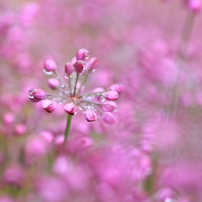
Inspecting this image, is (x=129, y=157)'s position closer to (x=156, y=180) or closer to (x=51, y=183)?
(x=156, y=180)

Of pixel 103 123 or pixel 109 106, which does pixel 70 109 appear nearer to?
pixel 109 106

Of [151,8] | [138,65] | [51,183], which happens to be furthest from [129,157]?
[151,8]

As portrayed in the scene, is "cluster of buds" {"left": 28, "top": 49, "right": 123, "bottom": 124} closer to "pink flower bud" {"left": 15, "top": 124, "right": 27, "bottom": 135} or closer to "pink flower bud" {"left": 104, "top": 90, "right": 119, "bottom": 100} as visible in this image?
"pink flower bud" {"left": 104, "top": 90, "right": 119, "bottom": 100}

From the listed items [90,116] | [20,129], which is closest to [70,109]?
[90,116]

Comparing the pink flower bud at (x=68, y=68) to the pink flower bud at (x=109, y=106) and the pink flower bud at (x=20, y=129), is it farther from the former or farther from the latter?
the pink flower bud at (x=20, y=129)

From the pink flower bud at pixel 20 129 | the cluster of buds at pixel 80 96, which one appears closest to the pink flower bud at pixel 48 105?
the cluster of buds at pixel 80 96

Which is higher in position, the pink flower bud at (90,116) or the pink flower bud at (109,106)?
the pink flower bud at (109,106)
